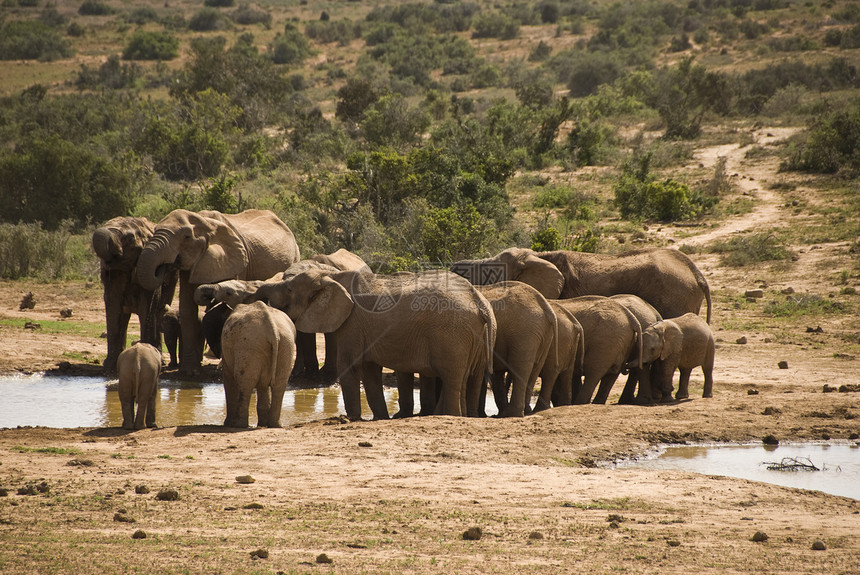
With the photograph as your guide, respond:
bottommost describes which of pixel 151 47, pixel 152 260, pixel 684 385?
pixel 684 385

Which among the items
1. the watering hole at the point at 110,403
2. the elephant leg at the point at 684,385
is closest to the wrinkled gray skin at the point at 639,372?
the elephant leg at the point at 684,385

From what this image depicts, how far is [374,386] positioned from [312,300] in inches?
50.2

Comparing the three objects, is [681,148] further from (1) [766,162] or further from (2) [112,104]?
(2) [112,104]

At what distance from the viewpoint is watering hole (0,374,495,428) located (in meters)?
11.8

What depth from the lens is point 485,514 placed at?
7.55 meters

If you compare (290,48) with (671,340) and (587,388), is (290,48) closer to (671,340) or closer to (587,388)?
(587,388)

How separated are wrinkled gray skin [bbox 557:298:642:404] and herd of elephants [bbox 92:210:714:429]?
20 mm

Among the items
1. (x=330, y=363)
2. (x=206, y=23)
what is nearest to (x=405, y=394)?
(x=330, y=363)

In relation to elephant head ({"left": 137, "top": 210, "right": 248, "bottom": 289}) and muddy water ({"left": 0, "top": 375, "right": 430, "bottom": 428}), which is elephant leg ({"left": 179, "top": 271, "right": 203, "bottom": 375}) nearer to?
elephant head ({"left": 137, "top": 210, "right": 248, "bottom": 289})

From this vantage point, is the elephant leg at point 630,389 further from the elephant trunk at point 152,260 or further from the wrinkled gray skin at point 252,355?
the elephant trunk at point 152,260

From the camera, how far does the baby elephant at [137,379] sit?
33.4 ft

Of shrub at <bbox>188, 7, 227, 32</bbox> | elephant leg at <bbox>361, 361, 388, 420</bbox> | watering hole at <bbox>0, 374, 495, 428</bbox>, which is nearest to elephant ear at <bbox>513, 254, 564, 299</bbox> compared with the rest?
watering hole at <bbox>0, 374, 495, 428</bbox>

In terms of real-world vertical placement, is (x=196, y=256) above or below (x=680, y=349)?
above

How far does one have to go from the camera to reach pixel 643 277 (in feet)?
49.0
